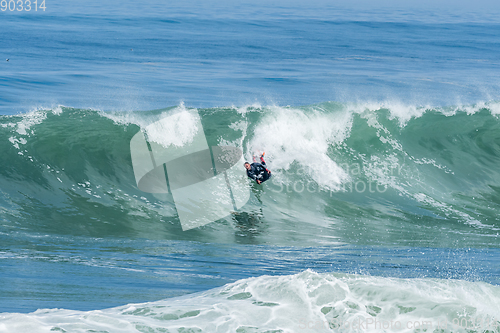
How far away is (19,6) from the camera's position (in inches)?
1678

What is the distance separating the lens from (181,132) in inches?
471

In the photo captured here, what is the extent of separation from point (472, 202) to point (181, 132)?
742 cm

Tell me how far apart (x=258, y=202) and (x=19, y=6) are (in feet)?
143

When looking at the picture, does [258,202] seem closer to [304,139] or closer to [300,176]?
[300,176]

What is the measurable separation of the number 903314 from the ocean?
22433mm

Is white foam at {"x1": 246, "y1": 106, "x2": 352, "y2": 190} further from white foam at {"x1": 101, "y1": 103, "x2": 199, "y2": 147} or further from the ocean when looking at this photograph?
white foam at {"x1": 101, "y1": 103, "x2": 199, "y2": 147}

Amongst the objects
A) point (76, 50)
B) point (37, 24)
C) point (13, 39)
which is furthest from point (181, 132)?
point (37, 24)

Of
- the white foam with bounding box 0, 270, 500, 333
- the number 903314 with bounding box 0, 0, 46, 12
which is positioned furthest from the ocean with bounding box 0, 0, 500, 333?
the number 903314 with bounding box 0, 0, 46, 12

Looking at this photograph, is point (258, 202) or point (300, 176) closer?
point (258, 202)

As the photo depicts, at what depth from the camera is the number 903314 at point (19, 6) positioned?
4078 centimetres

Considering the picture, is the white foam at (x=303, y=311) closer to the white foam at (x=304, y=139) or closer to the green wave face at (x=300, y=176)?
the green wave face at (x=300, y=176)

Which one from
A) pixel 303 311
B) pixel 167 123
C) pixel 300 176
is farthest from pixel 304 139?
pixel 303 311

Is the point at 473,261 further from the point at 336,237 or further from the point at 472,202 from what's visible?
the point at 472,202

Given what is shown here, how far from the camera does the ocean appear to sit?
209 inches
